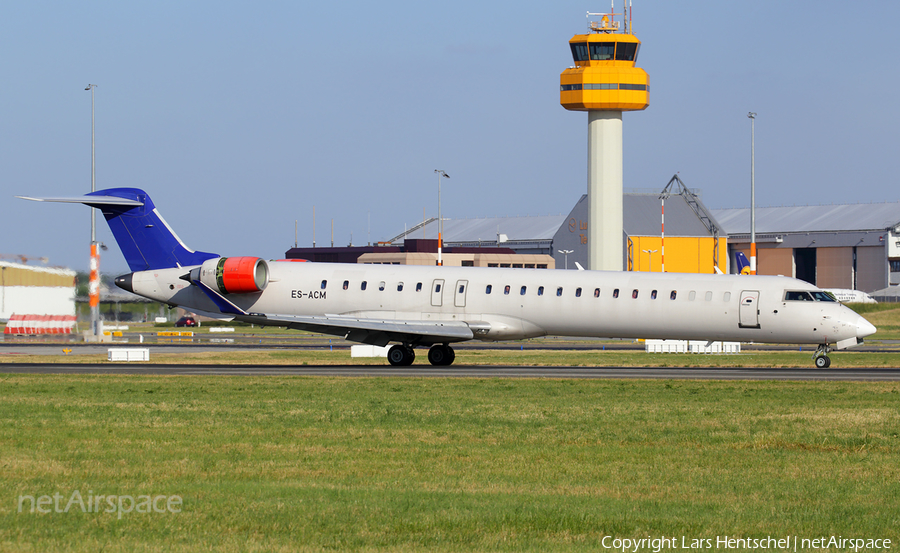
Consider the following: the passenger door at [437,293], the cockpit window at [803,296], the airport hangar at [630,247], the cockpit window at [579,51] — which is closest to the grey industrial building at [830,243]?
the airport hangar at [630,247]

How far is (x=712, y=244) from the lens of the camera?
110188mm

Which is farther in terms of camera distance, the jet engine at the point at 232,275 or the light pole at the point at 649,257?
the light pole at the point at 649,257

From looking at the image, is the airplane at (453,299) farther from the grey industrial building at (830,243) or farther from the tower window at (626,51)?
the grey industrial building at (830,243)

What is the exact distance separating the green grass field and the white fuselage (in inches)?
386

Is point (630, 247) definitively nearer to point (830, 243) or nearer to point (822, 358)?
point (830, 243)

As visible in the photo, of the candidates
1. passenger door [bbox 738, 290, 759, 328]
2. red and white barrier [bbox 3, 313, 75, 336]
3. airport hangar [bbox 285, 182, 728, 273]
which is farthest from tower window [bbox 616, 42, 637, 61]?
passenger door [bbox 738, 290, 759, 328]

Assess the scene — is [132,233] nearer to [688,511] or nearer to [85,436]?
[85,436]

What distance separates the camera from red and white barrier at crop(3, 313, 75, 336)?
1773 inches

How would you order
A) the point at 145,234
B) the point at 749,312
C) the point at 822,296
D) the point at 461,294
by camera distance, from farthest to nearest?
the point at 145,234, the point at 461,294, the point at 822,296, the point at 749,312

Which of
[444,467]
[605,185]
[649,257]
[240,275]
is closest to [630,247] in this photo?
[649,257]

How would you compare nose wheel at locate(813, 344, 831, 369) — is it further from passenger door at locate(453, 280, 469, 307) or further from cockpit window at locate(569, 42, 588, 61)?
cockpit window at locate(569, 42, 588, 61)

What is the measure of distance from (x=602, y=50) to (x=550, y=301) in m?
52.9

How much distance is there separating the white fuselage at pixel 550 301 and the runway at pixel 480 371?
4.24 ft

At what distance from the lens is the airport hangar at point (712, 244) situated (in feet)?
355
